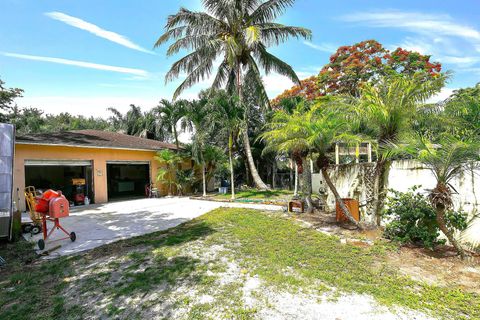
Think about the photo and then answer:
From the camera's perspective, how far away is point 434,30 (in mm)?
13930

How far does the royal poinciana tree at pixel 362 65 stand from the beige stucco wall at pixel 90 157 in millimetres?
10292

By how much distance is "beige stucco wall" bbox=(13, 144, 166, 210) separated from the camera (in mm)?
10570

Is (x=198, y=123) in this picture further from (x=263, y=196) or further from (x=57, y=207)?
(x=57, y=207)

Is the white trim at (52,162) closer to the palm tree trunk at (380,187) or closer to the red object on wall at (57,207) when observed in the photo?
the red object on wall at (57,207)

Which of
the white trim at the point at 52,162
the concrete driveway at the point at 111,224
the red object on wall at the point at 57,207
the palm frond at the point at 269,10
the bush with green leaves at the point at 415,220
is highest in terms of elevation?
the palm frond at the point at 269,10

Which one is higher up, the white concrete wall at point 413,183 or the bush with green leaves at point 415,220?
the white concrete wall at point 413,183

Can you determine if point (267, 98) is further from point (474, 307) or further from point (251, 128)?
point (474, 307)

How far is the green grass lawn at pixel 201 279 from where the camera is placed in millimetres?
3094

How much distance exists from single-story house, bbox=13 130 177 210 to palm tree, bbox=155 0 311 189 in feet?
20.5

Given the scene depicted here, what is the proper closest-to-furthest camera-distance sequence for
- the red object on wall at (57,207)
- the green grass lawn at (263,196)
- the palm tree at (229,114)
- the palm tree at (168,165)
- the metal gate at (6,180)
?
1. the red object on wall at (57,207)
2. the metal gate at (6,180)
3. the green grass lawn at (263,196)
4. the palm tree at (229,114)
5. the palm tree at (168,165)

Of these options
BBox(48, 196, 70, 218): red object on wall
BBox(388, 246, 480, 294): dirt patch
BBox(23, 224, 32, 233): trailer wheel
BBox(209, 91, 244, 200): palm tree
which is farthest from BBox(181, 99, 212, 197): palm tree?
BBox(388, 246, 480, 294): dirt patch

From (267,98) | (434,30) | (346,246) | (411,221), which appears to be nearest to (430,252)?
(411,221)

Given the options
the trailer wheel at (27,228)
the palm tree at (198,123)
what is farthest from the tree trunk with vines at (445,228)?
the palm tree at (198,123)

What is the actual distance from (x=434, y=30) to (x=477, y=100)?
1224 centimetres
